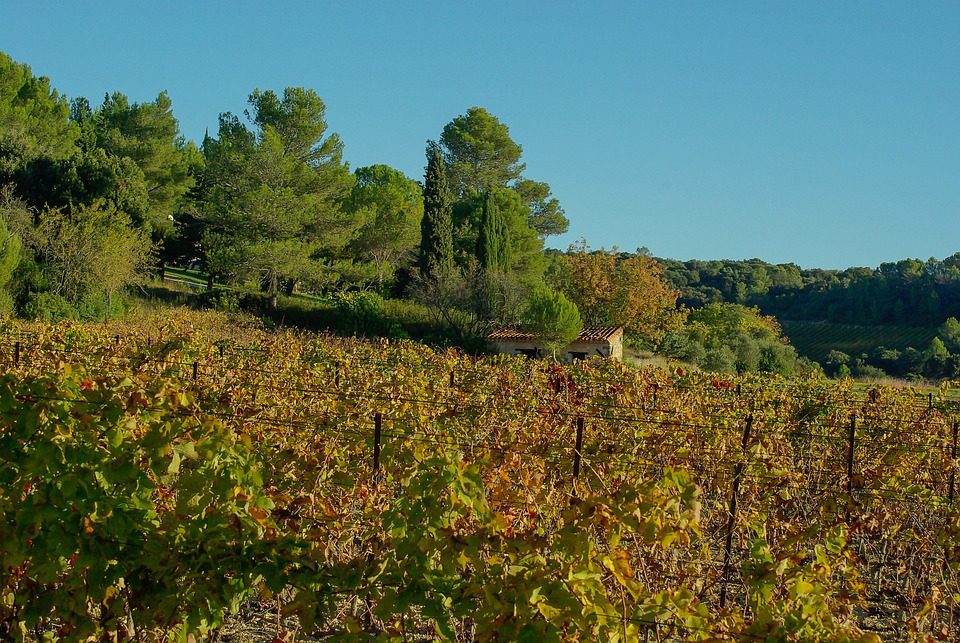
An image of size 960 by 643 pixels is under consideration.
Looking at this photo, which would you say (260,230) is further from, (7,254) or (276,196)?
(7,254)

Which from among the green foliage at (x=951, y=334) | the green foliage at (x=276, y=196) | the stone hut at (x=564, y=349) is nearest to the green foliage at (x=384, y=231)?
the green foliage at (x=276, y=196)

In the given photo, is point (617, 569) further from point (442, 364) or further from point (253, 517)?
point (442, 364)

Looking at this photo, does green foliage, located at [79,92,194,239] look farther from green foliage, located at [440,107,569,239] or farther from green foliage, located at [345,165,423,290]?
green foliage, located at [440,107,569,239]

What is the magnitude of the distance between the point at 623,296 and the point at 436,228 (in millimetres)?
10320

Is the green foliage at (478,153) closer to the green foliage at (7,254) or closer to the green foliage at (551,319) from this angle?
the green foliage at (551,319)

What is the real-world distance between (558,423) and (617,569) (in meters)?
3.32

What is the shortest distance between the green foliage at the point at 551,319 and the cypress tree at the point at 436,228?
200 inches

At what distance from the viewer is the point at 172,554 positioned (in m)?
2.92

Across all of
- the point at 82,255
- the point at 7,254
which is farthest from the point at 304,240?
the point at 7,254

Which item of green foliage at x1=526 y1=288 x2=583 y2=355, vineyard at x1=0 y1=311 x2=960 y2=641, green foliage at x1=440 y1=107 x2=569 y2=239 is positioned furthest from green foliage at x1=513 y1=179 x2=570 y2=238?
vineyard at x1=0 y1=311 x2=960 y2=641

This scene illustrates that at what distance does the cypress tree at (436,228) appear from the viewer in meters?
31.9

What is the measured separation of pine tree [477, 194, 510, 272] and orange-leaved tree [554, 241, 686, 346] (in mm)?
7309

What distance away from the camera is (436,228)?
32406 millimetres

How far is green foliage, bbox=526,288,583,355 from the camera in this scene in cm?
2636
